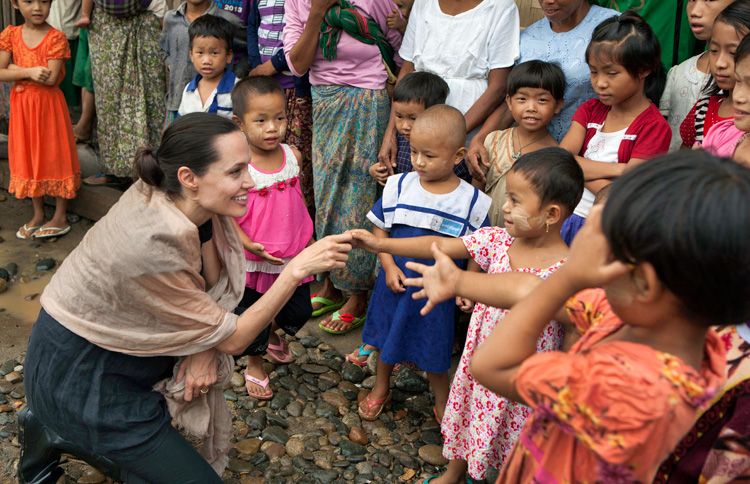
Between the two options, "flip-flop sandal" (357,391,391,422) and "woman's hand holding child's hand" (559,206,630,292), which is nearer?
"woman's hand holding child's hand" (559,206,630,292)

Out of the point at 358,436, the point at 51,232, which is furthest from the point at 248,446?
the point at 51,232

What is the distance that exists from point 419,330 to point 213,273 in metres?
1.02

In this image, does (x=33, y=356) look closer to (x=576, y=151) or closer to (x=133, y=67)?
(x=576, y=151)

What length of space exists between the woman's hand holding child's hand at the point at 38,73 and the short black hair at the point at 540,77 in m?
3.70

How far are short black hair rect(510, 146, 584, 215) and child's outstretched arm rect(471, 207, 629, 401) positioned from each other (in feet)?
3.49

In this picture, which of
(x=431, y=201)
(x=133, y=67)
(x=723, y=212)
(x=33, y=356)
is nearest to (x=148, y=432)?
(x=33, y=356)

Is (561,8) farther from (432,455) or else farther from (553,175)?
(432,455)

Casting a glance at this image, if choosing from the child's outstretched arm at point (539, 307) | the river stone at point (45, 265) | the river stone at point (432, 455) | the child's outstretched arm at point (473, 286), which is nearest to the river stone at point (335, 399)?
the river stone at point (432, 455)

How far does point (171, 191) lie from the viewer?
98.9 inches

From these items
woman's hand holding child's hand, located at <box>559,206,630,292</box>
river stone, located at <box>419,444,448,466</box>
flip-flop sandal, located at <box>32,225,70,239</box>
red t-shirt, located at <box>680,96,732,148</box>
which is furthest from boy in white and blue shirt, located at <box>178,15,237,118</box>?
woman's hand holding child's hand, located at <box>559,206,630,292</box>

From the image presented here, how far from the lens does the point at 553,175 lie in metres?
2.53

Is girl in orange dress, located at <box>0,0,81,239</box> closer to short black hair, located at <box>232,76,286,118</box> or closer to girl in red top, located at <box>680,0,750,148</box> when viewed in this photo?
short black hair, located at <box>232,76,286,118</box>

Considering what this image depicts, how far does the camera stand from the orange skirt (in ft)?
18.1

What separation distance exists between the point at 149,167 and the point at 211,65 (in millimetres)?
2412
